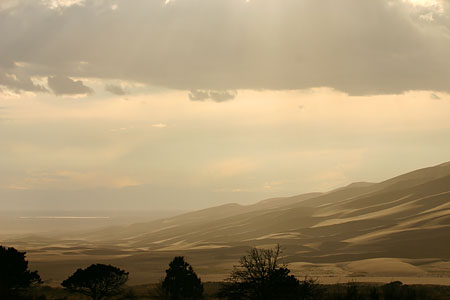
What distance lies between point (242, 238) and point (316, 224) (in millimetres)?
20046

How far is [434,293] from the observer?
129 ft

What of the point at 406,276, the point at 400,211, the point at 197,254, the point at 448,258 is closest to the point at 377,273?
the point at 406,276

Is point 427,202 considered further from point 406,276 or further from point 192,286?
point 192,286

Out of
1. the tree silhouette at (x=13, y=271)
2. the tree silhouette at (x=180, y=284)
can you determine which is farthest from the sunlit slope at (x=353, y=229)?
the tree silhouette at (x=13, y=271)

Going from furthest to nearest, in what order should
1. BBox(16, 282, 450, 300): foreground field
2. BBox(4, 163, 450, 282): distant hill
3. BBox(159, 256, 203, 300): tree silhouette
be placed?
BBox(4, 163, 450, 282): distant hill
BBox(159, 256, 203, 300): tree silhouette
BBox(16, 282, 450, 300): foreground field

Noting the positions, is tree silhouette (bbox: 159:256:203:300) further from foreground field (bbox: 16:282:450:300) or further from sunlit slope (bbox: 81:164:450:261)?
sunlit slope (bbox: 81:164:450:261)

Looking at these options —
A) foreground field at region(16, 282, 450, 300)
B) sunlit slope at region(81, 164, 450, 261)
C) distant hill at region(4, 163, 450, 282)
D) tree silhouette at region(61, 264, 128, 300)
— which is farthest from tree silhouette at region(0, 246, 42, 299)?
sunlit slope at region(81, 164, 450, 261)

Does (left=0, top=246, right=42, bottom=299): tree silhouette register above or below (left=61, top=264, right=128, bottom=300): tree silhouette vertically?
above

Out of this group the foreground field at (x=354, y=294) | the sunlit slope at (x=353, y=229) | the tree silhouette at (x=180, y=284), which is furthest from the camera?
the sunlit slope at (x=353, y=229)

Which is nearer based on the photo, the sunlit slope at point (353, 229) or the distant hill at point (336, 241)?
the distant hill at point (336, 241)

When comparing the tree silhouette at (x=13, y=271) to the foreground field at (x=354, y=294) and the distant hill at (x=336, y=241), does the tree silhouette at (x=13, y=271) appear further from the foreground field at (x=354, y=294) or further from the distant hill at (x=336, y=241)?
the distant hill at (x=336, y=241)

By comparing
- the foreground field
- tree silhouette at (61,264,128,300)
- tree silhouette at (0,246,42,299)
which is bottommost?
the foreground field

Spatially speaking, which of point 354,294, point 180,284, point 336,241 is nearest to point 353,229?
point 336,241

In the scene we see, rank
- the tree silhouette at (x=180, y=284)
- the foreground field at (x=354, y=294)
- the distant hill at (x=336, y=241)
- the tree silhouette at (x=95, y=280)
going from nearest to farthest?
the foreground field at (x=354, y=294) → the tree silhouette at (x=95, y=280) → the tree silhouette at (x=180, y=284) → the distant hill at (x=336, y=241)
